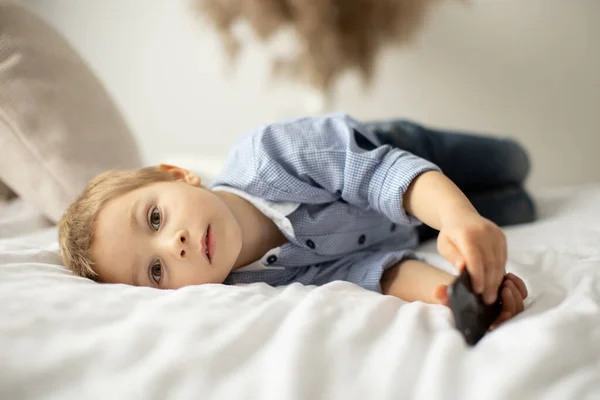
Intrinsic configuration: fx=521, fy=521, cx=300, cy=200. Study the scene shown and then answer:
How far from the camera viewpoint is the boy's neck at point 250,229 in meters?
0.82

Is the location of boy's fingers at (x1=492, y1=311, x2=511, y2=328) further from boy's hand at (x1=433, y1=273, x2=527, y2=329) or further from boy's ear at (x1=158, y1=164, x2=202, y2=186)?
boy's ear at (x1=158, y1=164, x2=202, y2=186)

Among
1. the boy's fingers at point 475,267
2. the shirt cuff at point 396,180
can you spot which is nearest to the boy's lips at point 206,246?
the shirt cuff at point 396,180

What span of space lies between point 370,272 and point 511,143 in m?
0.63

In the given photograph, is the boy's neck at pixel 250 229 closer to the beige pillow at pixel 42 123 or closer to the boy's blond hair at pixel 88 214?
the boy's blond hair at pixel 88 214

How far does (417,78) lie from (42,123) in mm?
1570

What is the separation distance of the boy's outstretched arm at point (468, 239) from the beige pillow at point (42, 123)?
2.19 feet

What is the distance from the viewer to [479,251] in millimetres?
503

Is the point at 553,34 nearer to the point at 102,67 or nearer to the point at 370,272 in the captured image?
the point at 370,272

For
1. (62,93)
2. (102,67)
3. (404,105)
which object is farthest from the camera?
(102,67)

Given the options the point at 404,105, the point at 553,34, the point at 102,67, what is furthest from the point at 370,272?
the point at 102,67

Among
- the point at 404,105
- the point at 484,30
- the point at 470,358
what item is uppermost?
the point at 484,30

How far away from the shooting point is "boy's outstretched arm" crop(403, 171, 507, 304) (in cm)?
50

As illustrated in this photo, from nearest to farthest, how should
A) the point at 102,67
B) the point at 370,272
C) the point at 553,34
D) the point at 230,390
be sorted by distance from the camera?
the point at 230,390 → the point at 370,272 → the point at 553,34 → the point at 102,67

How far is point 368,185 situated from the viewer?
0.75 metres
